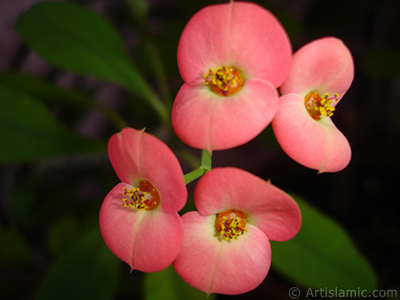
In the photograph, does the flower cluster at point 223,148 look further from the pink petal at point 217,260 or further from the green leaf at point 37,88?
the green leaf at point 37,88

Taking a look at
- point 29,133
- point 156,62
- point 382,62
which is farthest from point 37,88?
point 382,62

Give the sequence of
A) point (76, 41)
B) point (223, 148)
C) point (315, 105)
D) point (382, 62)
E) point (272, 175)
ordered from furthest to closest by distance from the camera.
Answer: point (272, 175)
point (382, 62)
point (76, 41)
point (315, 105)
point (223, 148)

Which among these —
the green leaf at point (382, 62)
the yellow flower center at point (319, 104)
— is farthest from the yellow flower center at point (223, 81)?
the green leaf at point (382, 62)

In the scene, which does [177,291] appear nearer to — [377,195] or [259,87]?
[259,87]

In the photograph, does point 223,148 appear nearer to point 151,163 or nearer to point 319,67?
point 151,163

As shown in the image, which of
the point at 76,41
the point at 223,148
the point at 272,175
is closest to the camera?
the point at 223,148

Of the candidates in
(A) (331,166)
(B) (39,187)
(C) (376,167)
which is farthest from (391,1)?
(B) (39,187)

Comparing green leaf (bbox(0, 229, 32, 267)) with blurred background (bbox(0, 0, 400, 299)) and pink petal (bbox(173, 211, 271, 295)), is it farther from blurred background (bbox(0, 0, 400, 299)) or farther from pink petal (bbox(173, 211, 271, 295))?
pink petal (bbox(173, 211, 271, 295))
